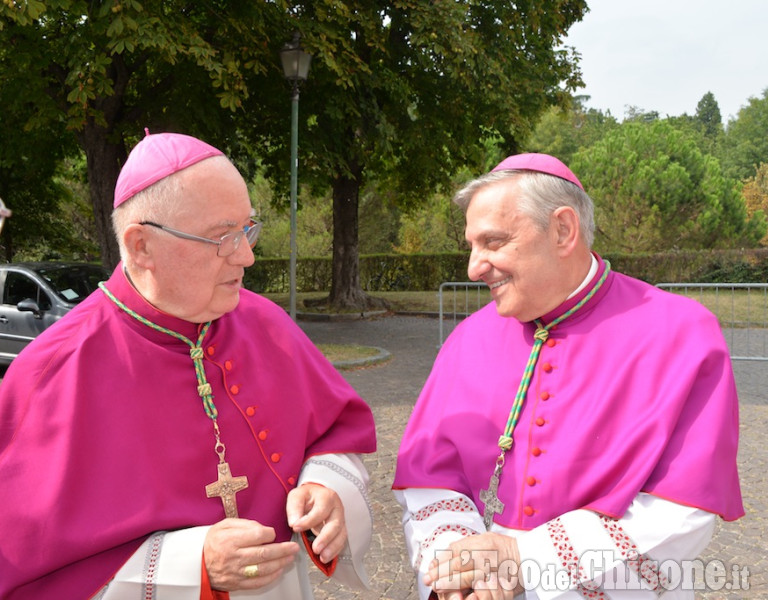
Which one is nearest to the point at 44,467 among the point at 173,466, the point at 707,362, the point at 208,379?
the point at 173,466

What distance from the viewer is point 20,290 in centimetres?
1080

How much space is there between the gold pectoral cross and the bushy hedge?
27.1m

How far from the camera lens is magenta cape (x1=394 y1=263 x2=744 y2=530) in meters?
1.99

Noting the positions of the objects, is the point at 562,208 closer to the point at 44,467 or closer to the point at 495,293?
the point at 495,293

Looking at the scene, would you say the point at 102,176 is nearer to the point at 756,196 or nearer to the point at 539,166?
the point at 539,166

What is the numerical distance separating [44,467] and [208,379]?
490mm

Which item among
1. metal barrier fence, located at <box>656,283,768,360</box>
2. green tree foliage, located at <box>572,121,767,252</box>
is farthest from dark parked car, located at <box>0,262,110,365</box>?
green tree foliage, located at <box>572,121,767,252</box>

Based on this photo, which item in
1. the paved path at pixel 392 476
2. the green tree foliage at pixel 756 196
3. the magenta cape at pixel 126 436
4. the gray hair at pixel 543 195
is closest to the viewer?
the magenta cape at pixel 126 436

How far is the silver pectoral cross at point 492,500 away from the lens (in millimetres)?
2201

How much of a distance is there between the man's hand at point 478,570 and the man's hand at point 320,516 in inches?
11.0

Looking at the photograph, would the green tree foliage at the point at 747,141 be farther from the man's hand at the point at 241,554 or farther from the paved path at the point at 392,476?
the man's hand at the point at 241,554

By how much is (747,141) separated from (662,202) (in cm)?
5376

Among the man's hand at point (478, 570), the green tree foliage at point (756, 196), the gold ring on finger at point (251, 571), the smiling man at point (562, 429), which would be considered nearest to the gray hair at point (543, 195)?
the smiling man at point (562, 429)

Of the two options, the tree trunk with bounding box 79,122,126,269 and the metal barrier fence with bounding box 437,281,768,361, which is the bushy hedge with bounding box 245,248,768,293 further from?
the tree trunk with bounding box 79,122,126,269
